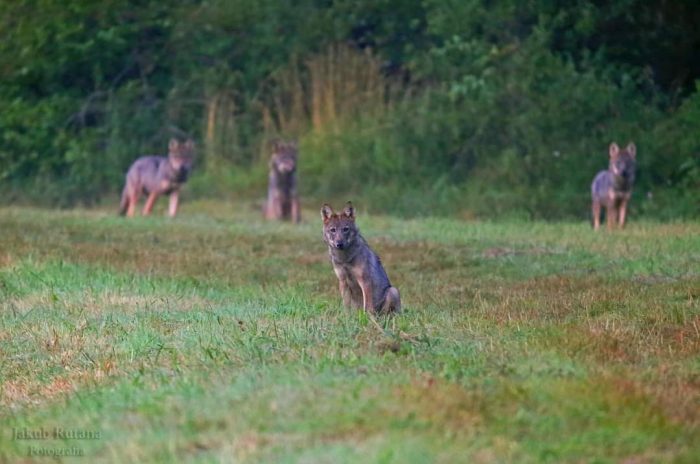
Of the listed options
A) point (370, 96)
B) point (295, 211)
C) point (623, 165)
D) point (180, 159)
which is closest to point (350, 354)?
point (623, 165)

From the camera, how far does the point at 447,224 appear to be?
72.6 feet

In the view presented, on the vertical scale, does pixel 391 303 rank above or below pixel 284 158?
below

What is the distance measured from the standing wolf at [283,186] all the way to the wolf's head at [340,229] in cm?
1070

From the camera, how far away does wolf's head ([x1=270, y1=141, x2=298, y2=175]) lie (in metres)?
25.2

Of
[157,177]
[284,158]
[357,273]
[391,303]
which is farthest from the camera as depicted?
[157,177]

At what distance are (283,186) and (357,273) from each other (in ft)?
40.0

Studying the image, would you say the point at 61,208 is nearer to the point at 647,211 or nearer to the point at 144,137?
the point at 144,137

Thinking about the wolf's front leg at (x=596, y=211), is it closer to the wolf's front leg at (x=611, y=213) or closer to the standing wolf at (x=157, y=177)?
the wolf's front leg at (x=611, y=213)

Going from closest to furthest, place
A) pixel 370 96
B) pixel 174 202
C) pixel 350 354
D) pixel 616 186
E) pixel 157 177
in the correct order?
pixel 350 354
pixel 616 186
pixel 174 202
pixel 157 177
pixel 370 96

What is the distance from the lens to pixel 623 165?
23156mm

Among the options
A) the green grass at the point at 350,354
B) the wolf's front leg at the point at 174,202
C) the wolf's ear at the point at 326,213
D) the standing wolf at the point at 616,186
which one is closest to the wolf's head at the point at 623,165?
the standing wolf at the point at 616,186

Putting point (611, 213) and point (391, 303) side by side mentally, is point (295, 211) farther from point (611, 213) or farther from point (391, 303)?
point (391, 303)

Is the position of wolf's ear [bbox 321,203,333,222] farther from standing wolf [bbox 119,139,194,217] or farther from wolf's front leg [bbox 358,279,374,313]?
standing wolf [bbox 119,139,194,217]

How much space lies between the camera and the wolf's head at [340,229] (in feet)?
42.2
